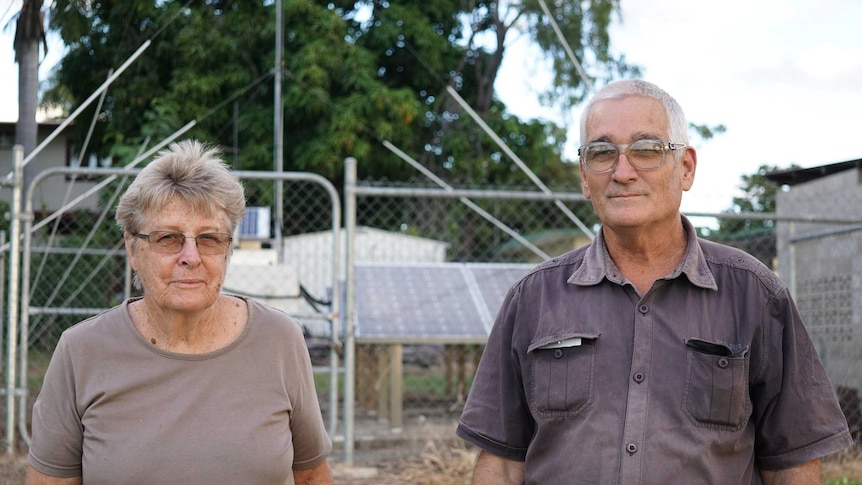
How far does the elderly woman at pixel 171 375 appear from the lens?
2332mm

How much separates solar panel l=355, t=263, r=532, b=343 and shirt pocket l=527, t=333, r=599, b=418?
4.29m

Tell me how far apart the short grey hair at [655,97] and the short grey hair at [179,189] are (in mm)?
992

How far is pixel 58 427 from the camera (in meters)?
2.33

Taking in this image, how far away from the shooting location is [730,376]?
205 centimetres

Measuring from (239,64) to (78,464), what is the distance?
56.9 feet

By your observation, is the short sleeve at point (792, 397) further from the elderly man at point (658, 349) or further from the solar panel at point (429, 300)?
the solar panel at point (429, 300)

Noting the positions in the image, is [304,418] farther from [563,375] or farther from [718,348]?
[718,348]

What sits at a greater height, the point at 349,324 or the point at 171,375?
the point at 171,375

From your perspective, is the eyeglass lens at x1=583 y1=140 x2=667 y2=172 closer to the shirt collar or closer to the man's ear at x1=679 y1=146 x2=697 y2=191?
the man's ear at x1=679 y1=146 x2=697 y2=191

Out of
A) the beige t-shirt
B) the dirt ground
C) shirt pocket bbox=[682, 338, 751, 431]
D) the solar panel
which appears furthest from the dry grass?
the beige t-shirt

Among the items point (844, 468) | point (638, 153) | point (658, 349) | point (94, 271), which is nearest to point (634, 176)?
point (638, 153)

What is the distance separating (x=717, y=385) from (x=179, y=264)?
4.61 ft

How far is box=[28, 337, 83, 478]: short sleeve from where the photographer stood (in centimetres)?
232

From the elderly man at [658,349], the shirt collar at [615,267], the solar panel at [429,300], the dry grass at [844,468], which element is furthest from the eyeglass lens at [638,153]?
the solar panel at [429,300]
